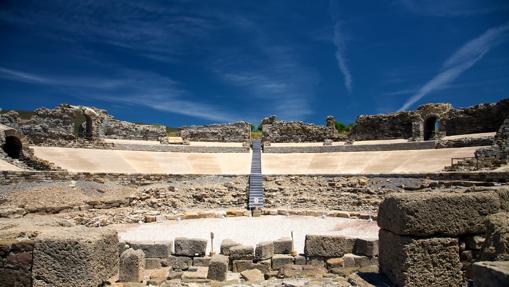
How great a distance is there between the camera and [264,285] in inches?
296

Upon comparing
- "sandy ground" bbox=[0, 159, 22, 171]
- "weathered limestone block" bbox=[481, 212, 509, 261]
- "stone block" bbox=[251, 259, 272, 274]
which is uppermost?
"sandy ground" bbox=[0, 159, 22, 171]

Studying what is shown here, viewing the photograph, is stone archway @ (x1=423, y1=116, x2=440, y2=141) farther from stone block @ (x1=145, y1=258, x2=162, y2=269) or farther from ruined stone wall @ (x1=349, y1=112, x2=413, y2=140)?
stone block @ (x1=145, y1=258, x2=162, y2=269)

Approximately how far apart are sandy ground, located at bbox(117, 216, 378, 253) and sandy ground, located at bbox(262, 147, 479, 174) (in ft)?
23.4

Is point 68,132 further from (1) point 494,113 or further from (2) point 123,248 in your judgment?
(1) point 494,113

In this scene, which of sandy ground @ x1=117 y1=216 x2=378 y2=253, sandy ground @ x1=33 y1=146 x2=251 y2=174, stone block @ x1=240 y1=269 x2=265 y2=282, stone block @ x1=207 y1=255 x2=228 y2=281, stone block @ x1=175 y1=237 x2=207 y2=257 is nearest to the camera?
stone block @ x1=207 y1=255 x2=228 y2=281

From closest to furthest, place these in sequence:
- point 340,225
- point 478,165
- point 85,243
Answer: point 85,243 < point 340,225 < point 478,165

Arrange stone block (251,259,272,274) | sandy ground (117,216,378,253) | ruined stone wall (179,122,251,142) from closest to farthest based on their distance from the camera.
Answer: stone block (251,259,272,274) < sandy ground (117,216,378,253) < ruined stone wall (179,122,251,142)

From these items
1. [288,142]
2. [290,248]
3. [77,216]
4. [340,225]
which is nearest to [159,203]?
[77,216]

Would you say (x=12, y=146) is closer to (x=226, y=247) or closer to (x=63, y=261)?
(x=226, y=247)

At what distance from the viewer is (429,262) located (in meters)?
6.17

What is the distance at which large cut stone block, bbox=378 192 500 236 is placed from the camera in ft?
20.1

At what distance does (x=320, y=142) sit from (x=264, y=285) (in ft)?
95.7

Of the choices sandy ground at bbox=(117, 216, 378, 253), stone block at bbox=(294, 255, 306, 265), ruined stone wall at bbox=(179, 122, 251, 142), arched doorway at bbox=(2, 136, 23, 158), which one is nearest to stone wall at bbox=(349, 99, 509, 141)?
ruined stone wall at bbox=(179, 122, 251, 142)

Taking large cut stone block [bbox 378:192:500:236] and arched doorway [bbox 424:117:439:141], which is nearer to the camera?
large cut stone block [bbox 378:192:500:236]
